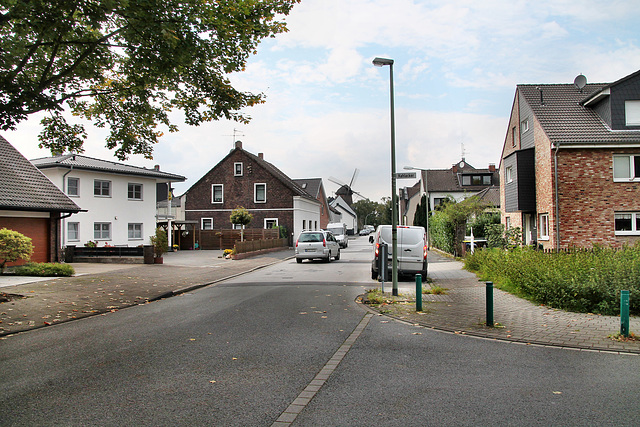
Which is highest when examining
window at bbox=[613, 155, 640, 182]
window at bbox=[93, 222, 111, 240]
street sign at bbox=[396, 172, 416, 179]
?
window at bbox=[613, 155, 640, 182]

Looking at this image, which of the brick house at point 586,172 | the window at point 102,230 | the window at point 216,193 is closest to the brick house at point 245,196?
the window at point 216,193

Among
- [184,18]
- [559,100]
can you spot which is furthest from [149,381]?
[559,100]

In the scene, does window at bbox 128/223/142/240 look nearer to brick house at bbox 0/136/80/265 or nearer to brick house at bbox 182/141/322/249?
brick house at bbox 0/136/80/265

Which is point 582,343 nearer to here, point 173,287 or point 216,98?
point 216,98

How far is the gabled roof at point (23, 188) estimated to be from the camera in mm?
20656

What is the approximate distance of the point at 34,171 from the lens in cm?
2361

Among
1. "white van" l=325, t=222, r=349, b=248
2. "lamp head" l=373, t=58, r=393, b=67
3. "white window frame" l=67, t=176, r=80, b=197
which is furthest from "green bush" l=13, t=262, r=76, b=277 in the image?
"white van" l=325, t=222, r=349, b=248

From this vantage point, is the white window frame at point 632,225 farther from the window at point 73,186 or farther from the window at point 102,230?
the window at point 73,186

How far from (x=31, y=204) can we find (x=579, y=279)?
20789 millimetres

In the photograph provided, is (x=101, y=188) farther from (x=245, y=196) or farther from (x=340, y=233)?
(x=340, y=233)

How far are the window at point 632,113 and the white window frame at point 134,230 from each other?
29.2m

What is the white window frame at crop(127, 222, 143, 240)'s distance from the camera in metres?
33.4

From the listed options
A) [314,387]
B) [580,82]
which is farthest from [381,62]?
[580,82]

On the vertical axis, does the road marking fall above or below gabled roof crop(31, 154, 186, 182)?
below
